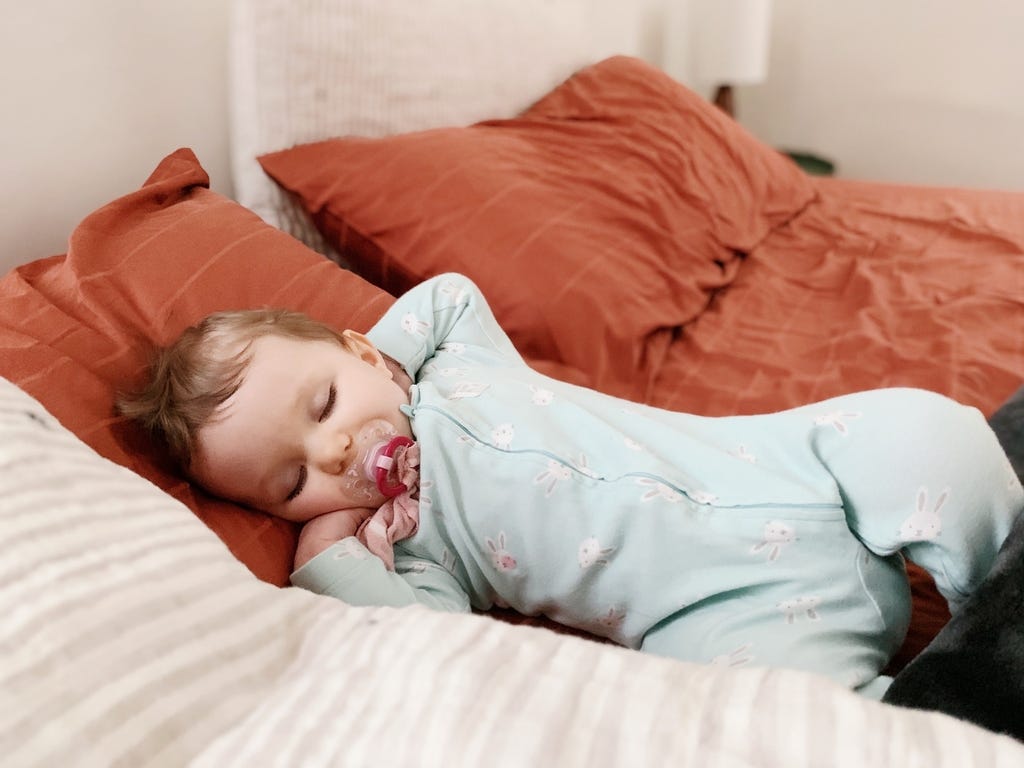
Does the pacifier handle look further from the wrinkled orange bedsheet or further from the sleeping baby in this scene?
the wrinkled orange bedsheet

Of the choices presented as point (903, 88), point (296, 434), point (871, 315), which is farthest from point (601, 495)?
point (903, 88)

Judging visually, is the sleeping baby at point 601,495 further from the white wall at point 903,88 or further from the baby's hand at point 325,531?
the white wall at point 903,88

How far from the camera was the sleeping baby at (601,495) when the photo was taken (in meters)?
0.75

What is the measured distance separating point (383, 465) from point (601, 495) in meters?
0.23

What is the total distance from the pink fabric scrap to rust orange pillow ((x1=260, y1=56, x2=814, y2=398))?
376 mm

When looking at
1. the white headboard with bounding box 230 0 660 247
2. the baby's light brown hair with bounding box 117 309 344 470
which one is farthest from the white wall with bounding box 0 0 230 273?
the baby's light brown hair with bounding box 117 309 344 470

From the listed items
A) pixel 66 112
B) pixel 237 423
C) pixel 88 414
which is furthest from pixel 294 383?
pixel 66 112

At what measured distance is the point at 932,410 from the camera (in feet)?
2.54

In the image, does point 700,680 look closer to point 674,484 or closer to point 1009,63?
point 674,484

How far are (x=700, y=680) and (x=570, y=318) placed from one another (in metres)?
0.79

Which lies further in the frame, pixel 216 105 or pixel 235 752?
pixel 216 105

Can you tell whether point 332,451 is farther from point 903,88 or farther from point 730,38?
point 903,88

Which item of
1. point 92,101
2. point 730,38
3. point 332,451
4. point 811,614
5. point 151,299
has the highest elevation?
point 730,38

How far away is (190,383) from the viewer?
838 mm
